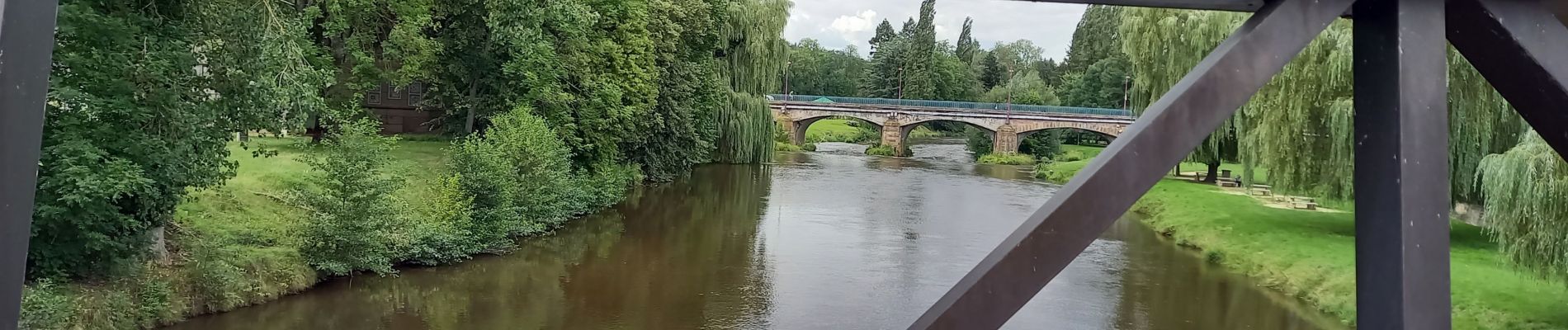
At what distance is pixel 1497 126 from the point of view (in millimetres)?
12391

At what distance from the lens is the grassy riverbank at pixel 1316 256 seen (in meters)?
10.9

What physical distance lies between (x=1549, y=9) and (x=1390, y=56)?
301 mm

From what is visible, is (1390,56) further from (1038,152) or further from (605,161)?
(1038,152)

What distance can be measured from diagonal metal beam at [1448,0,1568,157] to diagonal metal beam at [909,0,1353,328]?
0.17m

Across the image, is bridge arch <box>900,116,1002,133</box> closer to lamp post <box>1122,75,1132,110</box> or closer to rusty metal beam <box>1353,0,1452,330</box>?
lamp post <box>1122,75,1132,110</box>

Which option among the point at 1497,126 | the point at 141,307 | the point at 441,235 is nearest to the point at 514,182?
the point at 441,235

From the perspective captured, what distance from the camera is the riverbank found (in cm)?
876

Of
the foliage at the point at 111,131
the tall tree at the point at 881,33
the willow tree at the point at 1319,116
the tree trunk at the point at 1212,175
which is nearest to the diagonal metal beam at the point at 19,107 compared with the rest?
the foliage at the point at 111,131

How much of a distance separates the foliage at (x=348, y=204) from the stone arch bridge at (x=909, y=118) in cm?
2882

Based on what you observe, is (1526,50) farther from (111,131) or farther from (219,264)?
(219,264)

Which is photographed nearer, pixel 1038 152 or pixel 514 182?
pixel 514 182

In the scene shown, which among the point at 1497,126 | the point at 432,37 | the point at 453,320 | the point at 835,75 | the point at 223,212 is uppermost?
the point at 835,75

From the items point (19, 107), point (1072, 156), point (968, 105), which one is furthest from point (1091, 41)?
point (19, 107)

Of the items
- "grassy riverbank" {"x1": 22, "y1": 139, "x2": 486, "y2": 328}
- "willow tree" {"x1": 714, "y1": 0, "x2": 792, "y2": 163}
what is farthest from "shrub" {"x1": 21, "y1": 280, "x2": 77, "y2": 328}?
"willow tree" {"x1": 714, "y1": 0, "x2": 792, "y2": 163}
